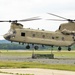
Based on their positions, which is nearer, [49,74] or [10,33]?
[49,74]

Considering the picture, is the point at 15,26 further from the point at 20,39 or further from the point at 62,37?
the point at 62,37

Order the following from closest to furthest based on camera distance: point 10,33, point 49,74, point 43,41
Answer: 1. point 49,74
2. point 10,33
3. point 43,41

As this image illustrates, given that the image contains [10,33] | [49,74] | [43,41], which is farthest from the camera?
[43,41]

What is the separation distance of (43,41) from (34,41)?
7.00 ft

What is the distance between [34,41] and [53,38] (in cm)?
430

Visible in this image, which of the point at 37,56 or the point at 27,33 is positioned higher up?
the point at 27,33

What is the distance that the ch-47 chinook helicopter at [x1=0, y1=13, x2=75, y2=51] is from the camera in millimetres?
75875

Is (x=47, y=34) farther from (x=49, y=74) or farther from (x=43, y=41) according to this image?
(x=49, y=74)

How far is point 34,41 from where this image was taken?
260 ft

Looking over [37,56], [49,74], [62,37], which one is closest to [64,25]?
[62,37]

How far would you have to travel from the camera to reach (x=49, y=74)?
33344mm

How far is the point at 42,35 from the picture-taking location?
79.4 m

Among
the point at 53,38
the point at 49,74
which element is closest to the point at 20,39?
the point at 53,38

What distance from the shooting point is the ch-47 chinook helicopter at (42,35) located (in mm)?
75875
